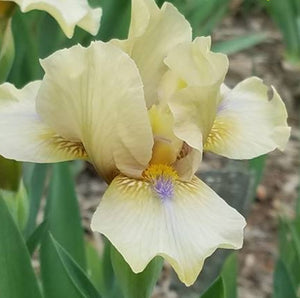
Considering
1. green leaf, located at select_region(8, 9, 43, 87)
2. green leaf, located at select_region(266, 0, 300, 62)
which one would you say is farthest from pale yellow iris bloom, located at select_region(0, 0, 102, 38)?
green leaf, located at select_region(266, 0, 300, 62)

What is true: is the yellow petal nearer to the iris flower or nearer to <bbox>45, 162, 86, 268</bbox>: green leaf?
the iris flower

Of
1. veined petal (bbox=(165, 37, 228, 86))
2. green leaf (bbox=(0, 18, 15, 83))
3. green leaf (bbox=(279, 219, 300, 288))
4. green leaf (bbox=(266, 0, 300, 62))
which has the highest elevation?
veined petal (bbox=(165, 37, 228, 86))

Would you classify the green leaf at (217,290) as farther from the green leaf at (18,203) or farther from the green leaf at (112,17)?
the green leaf at (112,17)

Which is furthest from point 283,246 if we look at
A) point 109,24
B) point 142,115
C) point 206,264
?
point 142,115

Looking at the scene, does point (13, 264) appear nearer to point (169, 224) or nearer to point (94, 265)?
point (169, 224)

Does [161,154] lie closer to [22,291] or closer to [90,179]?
[22,291]
